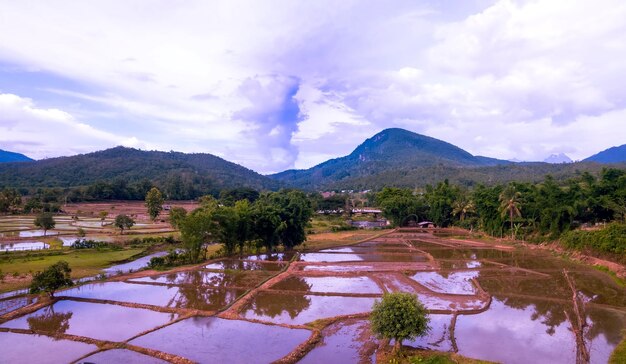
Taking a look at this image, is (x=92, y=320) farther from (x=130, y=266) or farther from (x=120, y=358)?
(x=130, y=266)

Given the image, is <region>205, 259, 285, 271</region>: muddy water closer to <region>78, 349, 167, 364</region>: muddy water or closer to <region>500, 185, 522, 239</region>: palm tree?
<region>78, 349, 167, 364</region>: muddy water

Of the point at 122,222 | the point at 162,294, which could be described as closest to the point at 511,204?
the point at 162,294

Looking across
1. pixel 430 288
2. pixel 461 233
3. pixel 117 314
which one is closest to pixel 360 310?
pixel 430 288

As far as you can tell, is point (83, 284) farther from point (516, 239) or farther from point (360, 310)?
point (516, 239)

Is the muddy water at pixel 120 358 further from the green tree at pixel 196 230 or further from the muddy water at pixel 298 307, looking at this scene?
the green tree at pixel 196 230

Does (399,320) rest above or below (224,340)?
above
